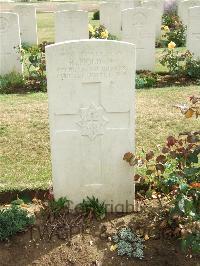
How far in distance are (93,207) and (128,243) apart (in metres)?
0.60

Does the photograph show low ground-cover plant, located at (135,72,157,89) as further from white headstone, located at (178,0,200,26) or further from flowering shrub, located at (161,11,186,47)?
white headstone, located at (178,0,200,26)

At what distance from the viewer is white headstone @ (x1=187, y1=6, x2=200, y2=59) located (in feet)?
33.6

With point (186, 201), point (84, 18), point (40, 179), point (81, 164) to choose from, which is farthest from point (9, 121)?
point (84, 18)

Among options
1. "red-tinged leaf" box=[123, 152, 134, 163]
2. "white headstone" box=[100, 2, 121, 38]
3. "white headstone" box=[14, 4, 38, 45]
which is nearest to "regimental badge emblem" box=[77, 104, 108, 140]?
"red-tinged leaf" box=[123, 152, 134, 163]

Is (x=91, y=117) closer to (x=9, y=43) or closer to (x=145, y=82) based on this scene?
(x=145, y=82)

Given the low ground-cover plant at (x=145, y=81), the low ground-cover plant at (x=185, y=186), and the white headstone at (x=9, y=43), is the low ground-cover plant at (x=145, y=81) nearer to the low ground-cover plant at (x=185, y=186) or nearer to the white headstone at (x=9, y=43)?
the white headstone at (x=9, y=43)

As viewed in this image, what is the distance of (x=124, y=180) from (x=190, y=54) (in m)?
6.08

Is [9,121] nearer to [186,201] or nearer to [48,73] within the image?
[48,73]

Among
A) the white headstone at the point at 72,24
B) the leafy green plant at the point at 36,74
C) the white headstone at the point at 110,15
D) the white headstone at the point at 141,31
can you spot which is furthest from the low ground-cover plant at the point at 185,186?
the white headstone at the point at 110,15

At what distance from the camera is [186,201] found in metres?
3.54

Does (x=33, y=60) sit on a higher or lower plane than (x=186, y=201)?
higher

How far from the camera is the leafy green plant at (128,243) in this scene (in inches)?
156

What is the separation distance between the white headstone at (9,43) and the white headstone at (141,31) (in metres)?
2.51

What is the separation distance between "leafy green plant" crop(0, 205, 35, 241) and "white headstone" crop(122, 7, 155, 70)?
280 inches
